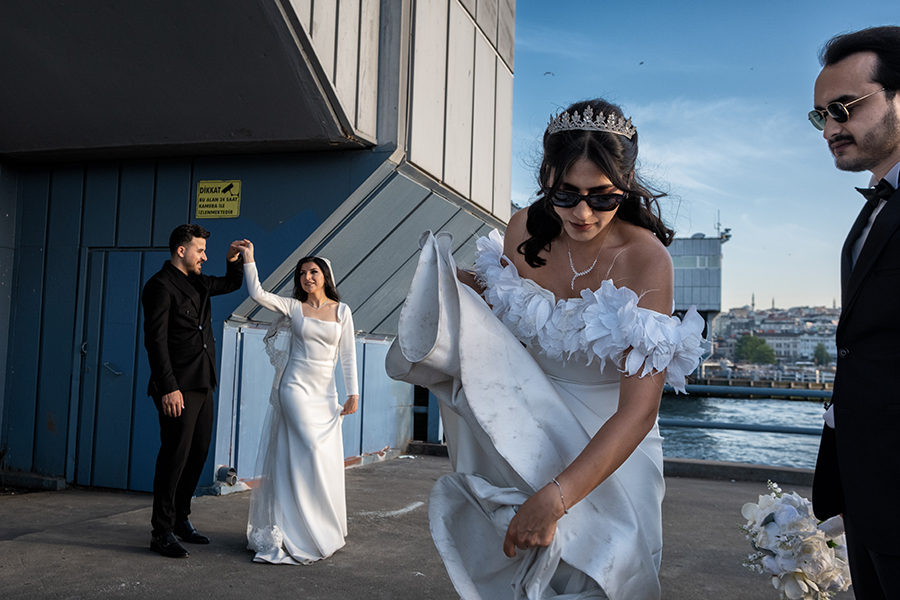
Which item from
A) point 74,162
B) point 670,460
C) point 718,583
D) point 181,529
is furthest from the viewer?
point 670,460

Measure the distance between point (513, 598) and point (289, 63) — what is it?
3.69m

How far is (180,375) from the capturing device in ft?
14.0

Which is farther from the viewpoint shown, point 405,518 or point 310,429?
point 405,518

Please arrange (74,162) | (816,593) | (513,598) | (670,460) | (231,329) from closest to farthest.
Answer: (513,598) < (816,593) < (231,329) < (74,162) < (670,460)

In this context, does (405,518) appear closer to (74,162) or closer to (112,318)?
(112,318)

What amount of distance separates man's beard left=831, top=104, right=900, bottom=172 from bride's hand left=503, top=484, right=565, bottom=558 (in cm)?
94

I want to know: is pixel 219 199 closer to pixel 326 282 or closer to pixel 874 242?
pixel 326 282

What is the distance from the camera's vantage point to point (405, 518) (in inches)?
197

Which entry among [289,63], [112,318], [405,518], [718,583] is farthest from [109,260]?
[718,583]

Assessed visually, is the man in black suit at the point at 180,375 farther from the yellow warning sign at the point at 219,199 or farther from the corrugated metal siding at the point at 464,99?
the corrugated metal siding at the point at 464,99

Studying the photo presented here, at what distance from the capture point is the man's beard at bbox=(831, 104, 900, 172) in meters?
1.43

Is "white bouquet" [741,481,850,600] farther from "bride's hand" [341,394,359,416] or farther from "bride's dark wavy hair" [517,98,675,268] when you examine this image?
"bride's hand" [341,394,359,416]

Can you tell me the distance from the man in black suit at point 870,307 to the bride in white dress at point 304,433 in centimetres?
314

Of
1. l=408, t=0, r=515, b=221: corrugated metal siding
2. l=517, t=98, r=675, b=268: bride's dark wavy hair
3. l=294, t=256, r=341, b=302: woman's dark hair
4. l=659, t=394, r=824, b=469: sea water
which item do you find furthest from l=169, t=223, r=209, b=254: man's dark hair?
l=659, t=394, r=824, b=469: sea water
